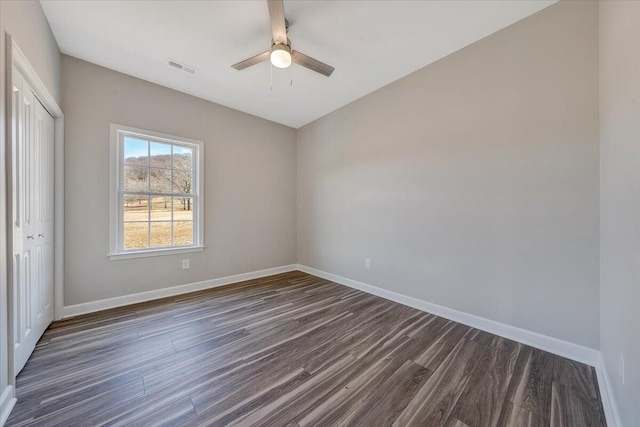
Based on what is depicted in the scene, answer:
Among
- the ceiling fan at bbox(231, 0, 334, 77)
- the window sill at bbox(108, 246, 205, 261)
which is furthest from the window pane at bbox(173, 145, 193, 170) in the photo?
the ceiling fan at bbox(231, 0, 334, 77)

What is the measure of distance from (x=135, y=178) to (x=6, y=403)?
2.37 metres

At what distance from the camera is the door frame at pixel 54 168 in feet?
4.80

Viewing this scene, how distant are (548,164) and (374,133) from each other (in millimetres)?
1918

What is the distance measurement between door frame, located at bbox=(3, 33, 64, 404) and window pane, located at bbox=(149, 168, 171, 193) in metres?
0.84

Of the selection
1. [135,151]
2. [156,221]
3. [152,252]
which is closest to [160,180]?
[135,151]

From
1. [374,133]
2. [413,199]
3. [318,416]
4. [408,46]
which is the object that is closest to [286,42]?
[408,46]

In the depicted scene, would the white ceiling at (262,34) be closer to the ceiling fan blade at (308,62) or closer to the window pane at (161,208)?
the ceiling fan blade at (308,62)

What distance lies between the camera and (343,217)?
151 inches

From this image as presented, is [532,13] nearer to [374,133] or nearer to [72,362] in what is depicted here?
[374,133]

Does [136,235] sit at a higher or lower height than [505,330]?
higher

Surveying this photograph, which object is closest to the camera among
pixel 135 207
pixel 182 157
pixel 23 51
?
pixel 23 51

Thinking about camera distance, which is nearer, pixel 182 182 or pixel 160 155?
pixel 160 155

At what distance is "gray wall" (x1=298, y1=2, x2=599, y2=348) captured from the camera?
6.28ft

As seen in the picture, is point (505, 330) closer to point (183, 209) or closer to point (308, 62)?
point (308, 62)
